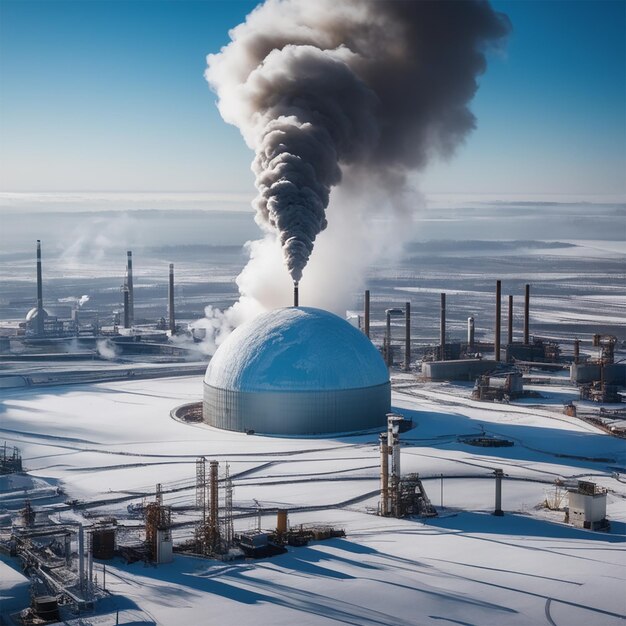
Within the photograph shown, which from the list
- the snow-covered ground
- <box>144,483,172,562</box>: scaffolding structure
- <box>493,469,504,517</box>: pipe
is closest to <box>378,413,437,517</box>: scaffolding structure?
the snow-covered ground

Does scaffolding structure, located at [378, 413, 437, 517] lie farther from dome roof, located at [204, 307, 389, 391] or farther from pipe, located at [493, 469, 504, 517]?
dome roof, located at [204, 307, 389, 391]

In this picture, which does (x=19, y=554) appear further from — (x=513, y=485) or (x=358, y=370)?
(x=358, y=370)

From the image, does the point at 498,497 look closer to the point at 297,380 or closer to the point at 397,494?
the point at 397,494

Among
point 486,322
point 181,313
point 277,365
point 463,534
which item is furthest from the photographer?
point 181,313

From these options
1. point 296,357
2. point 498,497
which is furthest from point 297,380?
point 498,497

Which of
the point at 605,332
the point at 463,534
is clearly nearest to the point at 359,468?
the point at 463,534

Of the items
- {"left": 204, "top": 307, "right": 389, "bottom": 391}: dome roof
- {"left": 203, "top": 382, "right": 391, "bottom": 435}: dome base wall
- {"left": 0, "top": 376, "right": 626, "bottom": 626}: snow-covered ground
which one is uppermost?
{"left": 204, "top": 307, "right": 389, "bottom": 391}: dome roof
